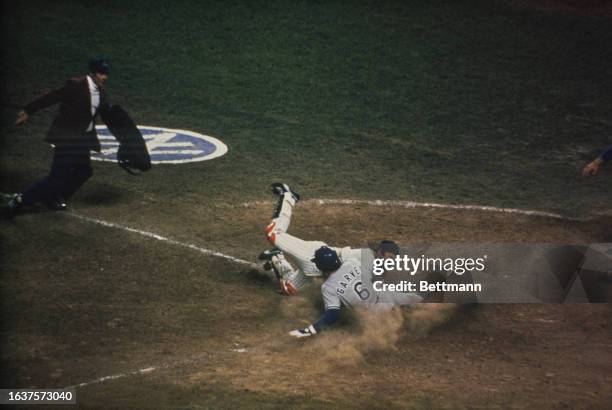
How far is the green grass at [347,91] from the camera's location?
47.5ft

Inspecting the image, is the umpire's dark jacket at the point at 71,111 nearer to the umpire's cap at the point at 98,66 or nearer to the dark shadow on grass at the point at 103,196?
the umpire's cap at the point at 98,66

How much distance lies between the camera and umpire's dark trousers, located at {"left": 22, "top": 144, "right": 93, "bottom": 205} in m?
12.4

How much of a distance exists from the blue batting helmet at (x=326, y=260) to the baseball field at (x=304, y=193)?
65cm

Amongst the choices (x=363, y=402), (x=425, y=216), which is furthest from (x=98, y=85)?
(x=363, y=402)

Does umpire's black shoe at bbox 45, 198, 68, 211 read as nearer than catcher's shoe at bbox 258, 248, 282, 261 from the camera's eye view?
No

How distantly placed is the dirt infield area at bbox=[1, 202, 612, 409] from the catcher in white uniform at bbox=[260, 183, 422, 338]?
176 mm

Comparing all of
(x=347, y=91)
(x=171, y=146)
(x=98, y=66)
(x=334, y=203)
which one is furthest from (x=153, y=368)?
(x=347, y=91)

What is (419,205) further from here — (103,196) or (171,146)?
(103,196)

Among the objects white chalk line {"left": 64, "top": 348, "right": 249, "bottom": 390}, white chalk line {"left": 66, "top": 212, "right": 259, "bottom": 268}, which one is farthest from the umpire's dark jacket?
white chalk line {"left": 64, "top": 348, "right": 249, "bottom": 390}

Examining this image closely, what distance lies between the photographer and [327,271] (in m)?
10.4

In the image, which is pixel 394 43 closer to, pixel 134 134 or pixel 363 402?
pixel 134 134

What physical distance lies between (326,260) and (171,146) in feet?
18.9

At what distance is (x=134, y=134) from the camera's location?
12.9 m

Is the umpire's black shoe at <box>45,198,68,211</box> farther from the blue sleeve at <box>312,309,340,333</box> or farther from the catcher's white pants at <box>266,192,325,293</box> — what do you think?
the blue sleeve at <box>312,309,340,333</box>
